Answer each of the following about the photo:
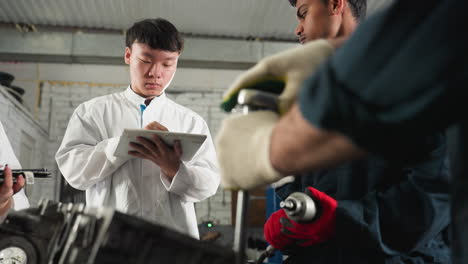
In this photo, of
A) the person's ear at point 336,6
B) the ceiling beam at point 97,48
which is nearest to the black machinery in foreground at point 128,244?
the person's ear at point 336,6

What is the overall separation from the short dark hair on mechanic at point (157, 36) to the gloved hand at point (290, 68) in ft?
4.32

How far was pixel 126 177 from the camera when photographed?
1.67 metres

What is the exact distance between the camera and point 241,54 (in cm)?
504

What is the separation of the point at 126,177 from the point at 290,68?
1.22m

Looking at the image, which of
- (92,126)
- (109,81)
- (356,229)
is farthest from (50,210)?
(109,81)

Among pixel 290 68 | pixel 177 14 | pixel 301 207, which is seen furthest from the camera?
pixel 177 14

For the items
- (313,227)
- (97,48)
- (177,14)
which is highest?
(177,14)

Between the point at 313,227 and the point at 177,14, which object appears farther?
the point at 177,14

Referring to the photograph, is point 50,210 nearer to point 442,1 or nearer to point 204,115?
point 442,1

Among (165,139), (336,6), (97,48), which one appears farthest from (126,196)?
(97,48)

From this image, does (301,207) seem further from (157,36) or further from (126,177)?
(157,36)

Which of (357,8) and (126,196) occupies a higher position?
(357,8)

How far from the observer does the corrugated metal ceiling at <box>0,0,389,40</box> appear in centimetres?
438

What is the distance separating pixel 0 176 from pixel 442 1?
5.18 ft
